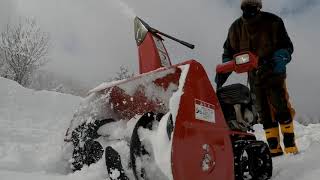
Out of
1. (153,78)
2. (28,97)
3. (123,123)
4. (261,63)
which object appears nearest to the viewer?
(153,78)

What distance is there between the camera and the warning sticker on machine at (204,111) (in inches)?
131

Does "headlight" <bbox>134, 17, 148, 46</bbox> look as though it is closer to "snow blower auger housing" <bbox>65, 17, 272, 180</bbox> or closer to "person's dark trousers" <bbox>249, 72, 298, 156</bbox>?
"snow blower auger housing" <bbox>65, 17, 272, 180</bbox>

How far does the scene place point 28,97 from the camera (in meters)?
9.23

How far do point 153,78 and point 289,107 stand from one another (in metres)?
2.36

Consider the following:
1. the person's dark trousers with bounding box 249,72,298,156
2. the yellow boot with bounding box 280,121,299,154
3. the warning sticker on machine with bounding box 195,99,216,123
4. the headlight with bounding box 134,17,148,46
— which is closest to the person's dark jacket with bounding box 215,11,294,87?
the person's dark trousers with bounding box 249,72,298,156

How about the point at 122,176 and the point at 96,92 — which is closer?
the point at 122,176

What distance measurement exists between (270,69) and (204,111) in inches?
87.2

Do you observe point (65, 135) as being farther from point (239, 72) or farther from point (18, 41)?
point (18, 41)

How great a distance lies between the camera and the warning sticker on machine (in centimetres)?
332

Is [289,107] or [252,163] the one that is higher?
[289,107]

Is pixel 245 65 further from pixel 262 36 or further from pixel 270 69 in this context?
pixel 262 36

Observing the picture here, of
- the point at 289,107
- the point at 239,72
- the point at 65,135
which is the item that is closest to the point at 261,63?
the point at 289,107

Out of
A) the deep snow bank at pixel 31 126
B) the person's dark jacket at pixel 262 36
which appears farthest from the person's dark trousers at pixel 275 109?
the deep snow bank at pixel 31 126

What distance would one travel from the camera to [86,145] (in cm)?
406
